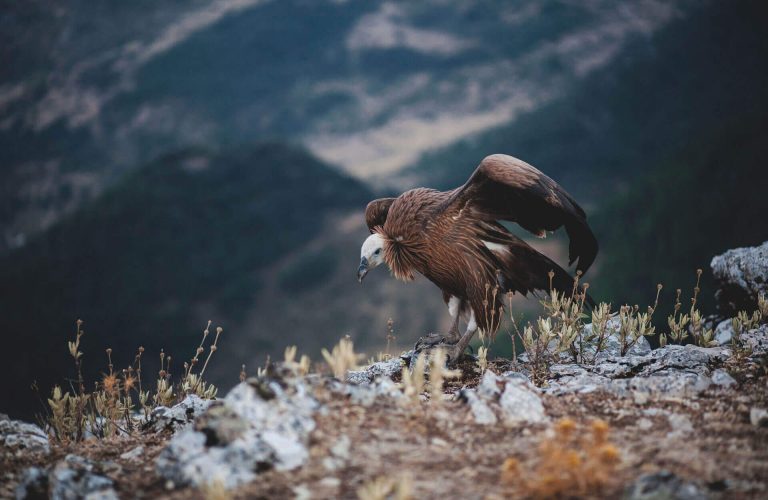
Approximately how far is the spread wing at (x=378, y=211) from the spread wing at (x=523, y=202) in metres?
0.88

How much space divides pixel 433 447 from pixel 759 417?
5.38 ft

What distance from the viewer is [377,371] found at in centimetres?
572

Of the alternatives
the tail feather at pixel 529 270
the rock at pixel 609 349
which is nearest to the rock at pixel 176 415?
the tail feather at pixel 529 270

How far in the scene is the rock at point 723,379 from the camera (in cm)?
423

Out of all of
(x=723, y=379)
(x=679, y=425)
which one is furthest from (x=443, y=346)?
(x=679, y=425)

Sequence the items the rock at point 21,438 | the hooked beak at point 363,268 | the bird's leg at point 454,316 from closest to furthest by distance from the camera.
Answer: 1. the rock at point 21,438
2. the hooked beak at point 363,268
3. the bird's leg at point 454,316

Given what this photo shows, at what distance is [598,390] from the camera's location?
418 cm

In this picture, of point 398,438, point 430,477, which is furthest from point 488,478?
point 398,438

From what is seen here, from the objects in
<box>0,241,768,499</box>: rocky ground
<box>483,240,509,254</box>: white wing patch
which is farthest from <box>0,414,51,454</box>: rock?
<box>483,240,509,254</box>: white wing patch

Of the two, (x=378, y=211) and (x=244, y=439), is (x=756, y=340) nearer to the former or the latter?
(x=378, y=211)

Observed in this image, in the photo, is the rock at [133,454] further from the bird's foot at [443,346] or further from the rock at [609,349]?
the rock at [609,349]

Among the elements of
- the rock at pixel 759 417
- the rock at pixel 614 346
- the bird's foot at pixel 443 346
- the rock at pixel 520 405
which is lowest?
the rock at pixel 614 346

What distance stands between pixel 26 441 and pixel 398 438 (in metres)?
2.39

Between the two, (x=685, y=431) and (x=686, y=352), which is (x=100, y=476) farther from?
(x=686, y=352)
